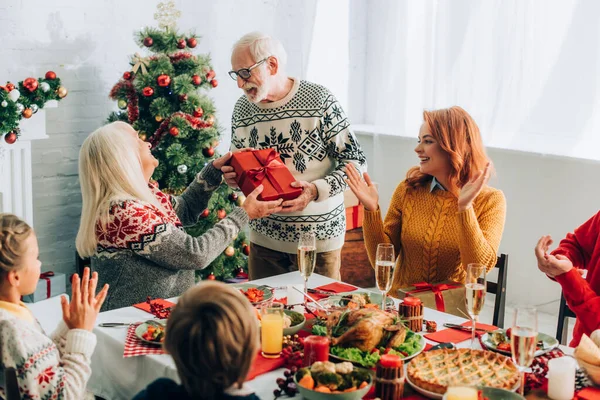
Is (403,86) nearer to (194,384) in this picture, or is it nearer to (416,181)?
(416,181)

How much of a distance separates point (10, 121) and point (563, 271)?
2.65 m

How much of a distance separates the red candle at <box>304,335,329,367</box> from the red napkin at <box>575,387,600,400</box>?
58 centimetres

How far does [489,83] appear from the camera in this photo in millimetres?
4738

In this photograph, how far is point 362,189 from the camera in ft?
9.13

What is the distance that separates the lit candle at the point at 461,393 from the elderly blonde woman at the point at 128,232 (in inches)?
45.6

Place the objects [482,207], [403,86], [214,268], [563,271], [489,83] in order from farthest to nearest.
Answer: [403,86], [489,83], [214,268], [482,207], [563,271]

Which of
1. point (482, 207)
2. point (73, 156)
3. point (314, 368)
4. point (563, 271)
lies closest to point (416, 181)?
point (482, 207)

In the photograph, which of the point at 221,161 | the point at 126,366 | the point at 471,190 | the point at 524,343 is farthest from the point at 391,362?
the point at 221,161

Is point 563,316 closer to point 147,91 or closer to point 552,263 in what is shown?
point 552,263

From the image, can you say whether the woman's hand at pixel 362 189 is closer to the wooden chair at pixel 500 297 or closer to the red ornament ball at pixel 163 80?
the wooden chair at pixel 500 297

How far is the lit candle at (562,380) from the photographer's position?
5.52 ft

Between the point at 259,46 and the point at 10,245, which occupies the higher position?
the point at 259,46

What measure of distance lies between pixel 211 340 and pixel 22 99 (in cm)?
278

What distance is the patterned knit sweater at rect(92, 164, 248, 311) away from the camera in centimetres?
244
